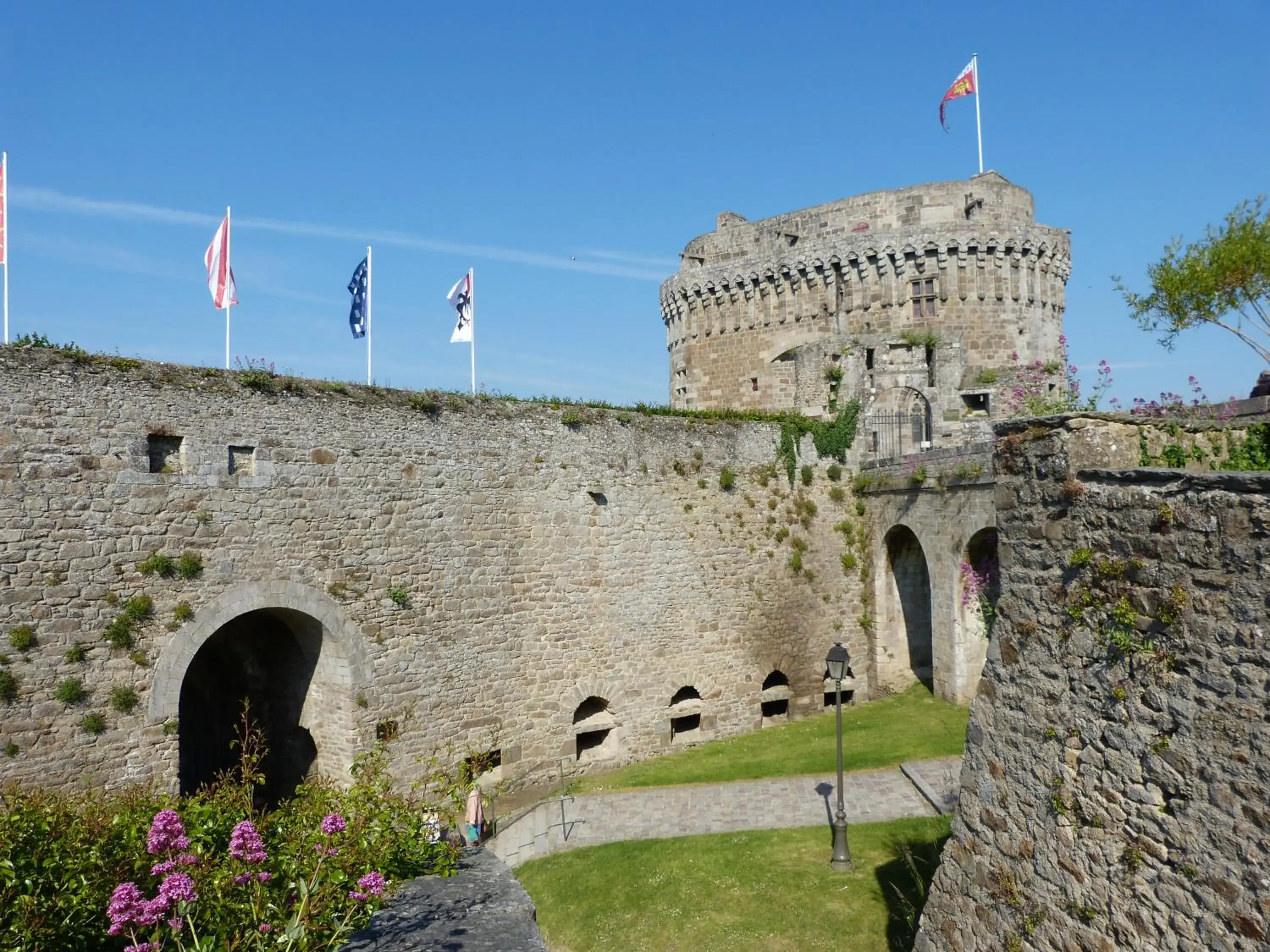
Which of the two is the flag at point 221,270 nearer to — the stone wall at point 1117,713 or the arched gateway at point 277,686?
the arched gateway at point 277,686

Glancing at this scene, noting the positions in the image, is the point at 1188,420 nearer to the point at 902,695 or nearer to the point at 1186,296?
the point at 902,695

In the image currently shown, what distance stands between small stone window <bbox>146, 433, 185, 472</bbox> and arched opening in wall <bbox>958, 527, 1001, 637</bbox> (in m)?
14.7

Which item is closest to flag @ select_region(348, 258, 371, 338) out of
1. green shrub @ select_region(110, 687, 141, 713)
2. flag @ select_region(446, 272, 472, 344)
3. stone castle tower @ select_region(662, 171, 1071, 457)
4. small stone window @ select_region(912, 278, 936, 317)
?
flag @ select_region(446, 272, 472, 344)

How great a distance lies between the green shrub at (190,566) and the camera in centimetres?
1250

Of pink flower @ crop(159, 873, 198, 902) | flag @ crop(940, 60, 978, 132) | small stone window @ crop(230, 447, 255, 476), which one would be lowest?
pink flower @ crop(159, 873, 198, 902)

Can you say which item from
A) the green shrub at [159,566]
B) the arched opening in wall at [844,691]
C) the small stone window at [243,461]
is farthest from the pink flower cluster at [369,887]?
the arched opening in wall at [844,691]

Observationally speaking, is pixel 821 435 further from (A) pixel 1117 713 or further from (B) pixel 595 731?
(A) pixel 1117 713

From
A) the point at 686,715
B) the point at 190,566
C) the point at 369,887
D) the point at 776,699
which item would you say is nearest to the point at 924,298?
the point at 776,699

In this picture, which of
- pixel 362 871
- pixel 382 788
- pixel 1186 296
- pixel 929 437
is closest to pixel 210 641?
pixel 382 788

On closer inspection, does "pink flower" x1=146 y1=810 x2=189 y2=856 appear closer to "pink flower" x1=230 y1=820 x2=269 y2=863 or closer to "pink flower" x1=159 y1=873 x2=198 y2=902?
"pink flower" x1=230 y1=820 x2=269 y2=863

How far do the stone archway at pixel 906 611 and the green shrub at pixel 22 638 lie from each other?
56.5 ft

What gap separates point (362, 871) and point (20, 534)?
8624mm

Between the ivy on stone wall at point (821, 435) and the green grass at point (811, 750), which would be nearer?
the green grass at point (811, 750)

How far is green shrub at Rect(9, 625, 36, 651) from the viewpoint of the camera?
11.0m
